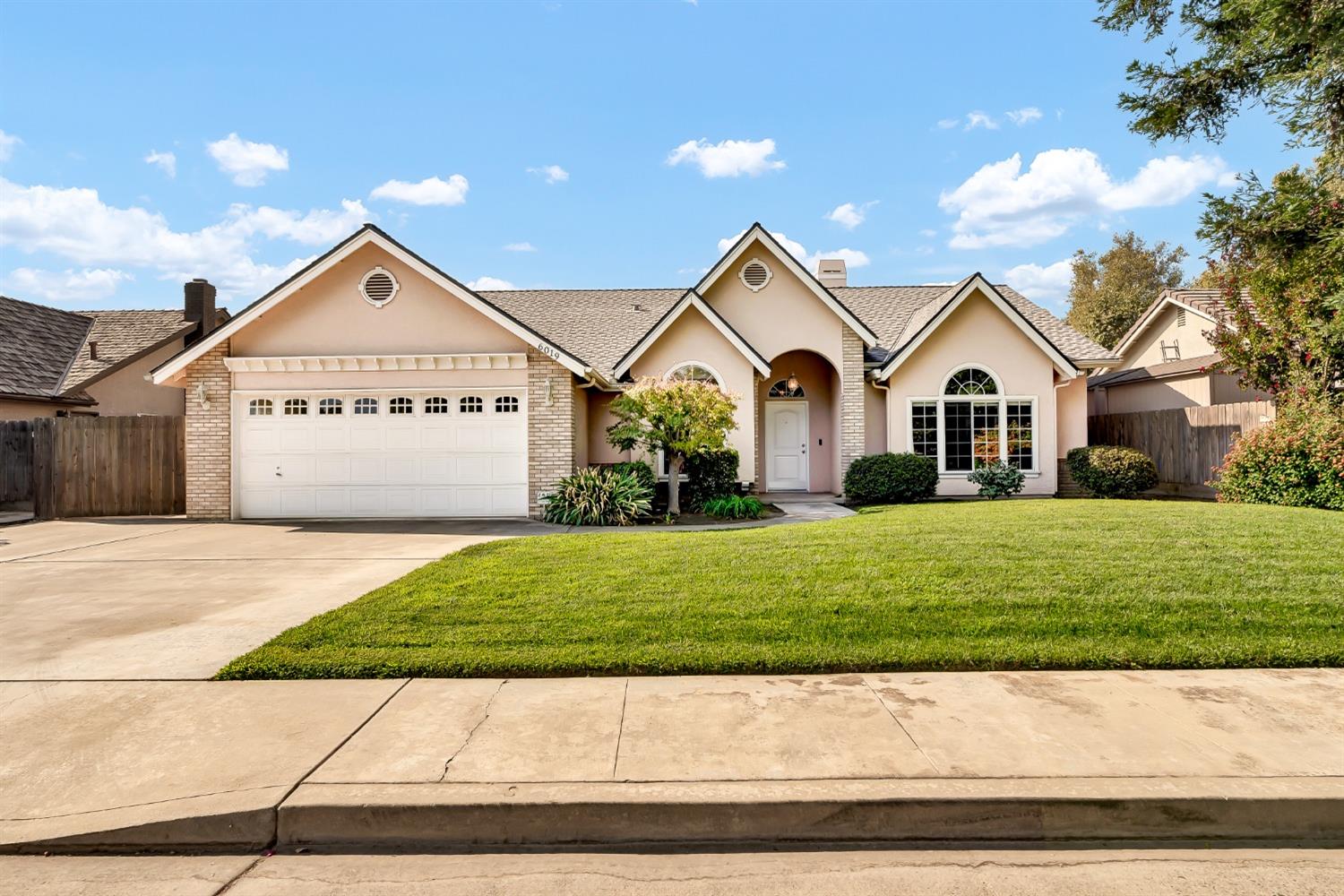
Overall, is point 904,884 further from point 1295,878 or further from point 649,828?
point 1295,878

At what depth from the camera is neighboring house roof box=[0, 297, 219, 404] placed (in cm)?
Result: 2047

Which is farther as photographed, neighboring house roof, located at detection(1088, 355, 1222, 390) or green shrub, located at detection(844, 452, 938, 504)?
neighboring house roof, located at detection(1088, 355, 1222, 390)

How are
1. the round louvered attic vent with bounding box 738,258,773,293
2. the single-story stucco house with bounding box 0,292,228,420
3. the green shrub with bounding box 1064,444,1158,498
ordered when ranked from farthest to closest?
the single-story stucco house with bounding box 0,292,228,420
the round louvered attic vent with bounding box 738,258,773,293
the green shrub with bounding box 1064,444,1158,498

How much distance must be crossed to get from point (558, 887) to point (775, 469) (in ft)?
54.7

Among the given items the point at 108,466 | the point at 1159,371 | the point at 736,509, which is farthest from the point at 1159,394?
the point at 108,466

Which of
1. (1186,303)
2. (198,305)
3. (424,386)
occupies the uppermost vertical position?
(198,305)

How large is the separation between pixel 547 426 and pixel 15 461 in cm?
1269

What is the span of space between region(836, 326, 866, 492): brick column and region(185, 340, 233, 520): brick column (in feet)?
43.9

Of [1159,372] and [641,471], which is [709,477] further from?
[1159,372]

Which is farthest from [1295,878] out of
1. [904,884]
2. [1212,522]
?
[1212,522]

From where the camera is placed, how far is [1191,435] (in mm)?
17078

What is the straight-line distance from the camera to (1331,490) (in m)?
12.6

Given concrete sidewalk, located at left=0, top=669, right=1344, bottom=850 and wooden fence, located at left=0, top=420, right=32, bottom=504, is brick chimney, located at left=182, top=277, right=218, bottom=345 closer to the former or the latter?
wooden fence, located at left=0, top=420, right=32, bottom=504

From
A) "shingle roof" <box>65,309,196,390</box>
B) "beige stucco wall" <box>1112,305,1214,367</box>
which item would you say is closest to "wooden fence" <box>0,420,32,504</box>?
"shingle roof" <box>65,309,196,390</box>
